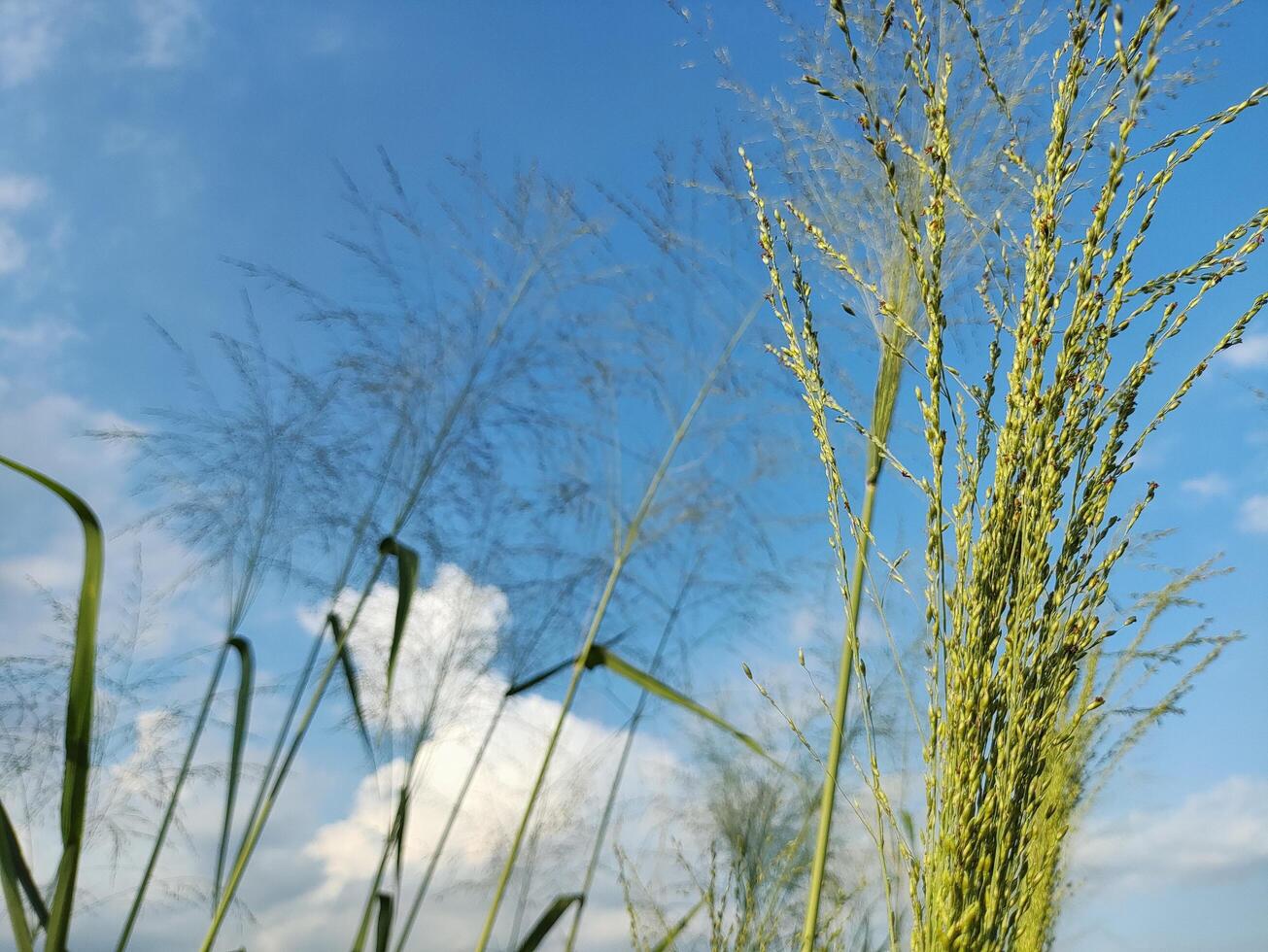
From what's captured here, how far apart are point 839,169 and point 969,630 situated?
4.10 feet

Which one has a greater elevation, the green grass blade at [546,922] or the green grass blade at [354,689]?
the green grass blade at [354,689]

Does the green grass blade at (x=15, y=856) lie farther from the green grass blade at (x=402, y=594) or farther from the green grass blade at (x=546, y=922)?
the green grass blade at (x=546, y=922)

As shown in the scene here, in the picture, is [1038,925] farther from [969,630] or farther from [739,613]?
[969,630]

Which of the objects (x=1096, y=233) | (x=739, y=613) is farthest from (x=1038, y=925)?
(x=1096, y=233)

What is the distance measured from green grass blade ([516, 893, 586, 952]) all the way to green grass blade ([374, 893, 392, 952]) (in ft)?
0.90

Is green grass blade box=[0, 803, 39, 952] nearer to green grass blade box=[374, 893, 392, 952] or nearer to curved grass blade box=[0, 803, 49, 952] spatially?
curved grass blade box=[0, 803, 49, 952]

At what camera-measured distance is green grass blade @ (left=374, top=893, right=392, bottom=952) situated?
5.86ft

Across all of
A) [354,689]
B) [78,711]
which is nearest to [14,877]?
[78,711]

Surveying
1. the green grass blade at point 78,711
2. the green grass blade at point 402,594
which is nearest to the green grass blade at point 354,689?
the green grass blade at point 402,594

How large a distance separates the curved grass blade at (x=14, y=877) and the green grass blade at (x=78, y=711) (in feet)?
0.11

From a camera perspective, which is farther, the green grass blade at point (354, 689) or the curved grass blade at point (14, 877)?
the green grass blade at point (354, 689)

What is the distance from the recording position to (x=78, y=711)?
49.2 inches

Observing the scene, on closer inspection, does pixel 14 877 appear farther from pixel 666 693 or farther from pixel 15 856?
pixel 666 693

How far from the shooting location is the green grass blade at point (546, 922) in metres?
1.67
